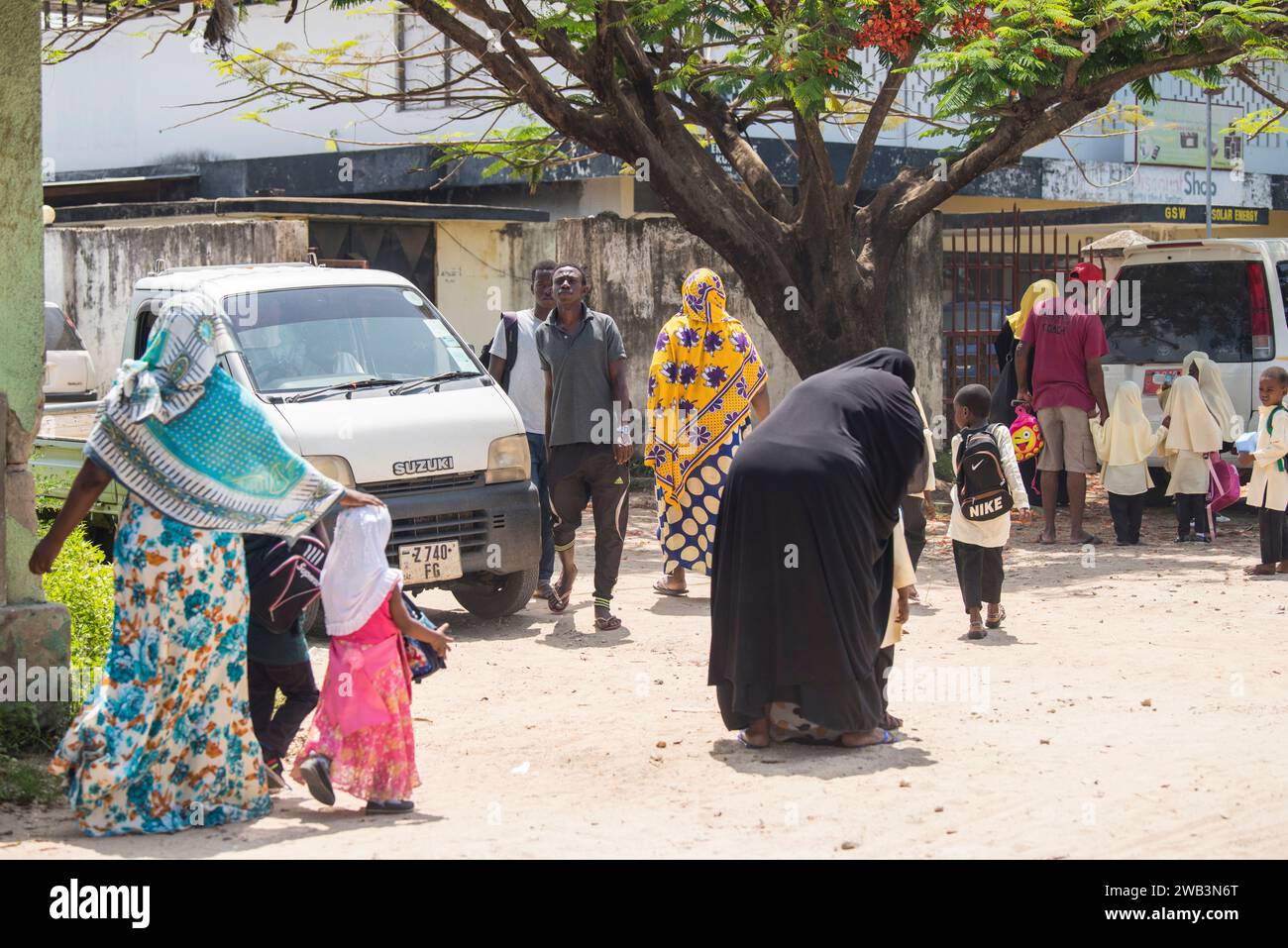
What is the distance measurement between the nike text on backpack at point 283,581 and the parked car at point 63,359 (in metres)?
8.69

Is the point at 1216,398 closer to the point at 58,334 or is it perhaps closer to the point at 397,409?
the point at 397,409

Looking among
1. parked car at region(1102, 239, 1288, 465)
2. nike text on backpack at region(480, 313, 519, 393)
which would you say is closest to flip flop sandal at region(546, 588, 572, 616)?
nike text on backpack at region(480, 313, 519, 393)

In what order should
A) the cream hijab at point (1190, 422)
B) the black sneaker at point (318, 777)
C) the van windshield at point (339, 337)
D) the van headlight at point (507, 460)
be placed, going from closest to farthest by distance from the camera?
the black sneaker at point (318, 777) → the van windshield at point (339, 337) → the van headlight at point (507, 460) → the cream hijab at point (1190, 422)

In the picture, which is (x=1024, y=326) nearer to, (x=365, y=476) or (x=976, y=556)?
(x=976, y=556)

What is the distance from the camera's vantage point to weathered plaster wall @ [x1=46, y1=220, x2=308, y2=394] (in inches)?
610

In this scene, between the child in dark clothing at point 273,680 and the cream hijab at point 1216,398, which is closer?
the child in dark clothing at point 273,680

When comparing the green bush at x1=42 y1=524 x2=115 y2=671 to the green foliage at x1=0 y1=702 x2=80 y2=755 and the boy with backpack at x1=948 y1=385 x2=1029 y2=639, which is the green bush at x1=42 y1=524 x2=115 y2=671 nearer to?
the green foliage at x1=0 y1=702 x2=80 y2=755

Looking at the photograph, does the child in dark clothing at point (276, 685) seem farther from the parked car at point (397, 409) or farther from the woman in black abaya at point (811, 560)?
the parked car at point (397, 409)

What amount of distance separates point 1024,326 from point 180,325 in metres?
8.34

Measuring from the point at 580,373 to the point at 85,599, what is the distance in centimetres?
300

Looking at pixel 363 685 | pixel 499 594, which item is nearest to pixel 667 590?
pixel 499 594

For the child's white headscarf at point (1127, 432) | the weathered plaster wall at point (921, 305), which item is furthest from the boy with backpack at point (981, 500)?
the weathered plaster wall at point (921, 305)

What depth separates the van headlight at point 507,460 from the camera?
862 centimetres

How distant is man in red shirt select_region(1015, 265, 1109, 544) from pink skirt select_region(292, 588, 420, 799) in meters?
7.60
